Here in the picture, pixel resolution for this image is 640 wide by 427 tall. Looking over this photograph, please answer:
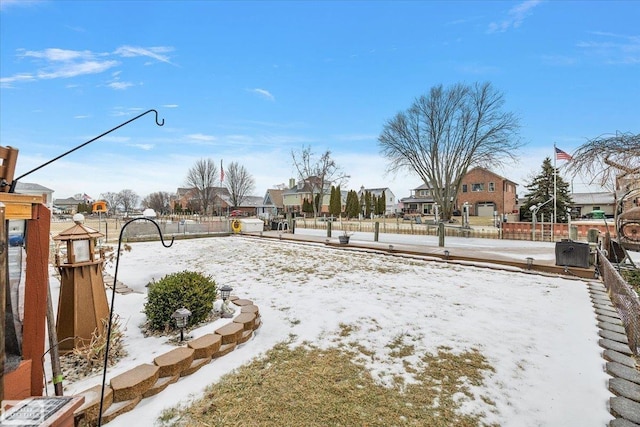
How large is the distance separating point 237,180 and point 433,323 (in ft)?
131

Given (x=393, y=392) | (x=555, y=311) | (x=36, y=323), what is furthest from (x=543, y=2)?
(x=36, y=323)

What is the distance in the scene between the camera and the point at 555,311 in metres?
4.82

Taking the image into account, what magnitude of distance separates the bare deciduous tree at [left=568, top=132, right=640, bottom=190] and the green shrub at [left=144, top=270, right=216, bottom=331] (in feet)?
24.3

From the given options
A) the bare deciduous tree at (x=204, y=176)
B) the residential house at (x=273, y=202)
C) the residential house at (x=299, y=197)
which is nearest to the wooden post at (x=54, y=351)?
the bare deciduous tree at (x=204, y=176)

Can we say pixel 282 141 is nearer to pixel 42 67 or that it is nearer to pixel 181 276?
pixel 42 67

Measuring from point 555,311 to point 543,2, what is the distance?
959cm

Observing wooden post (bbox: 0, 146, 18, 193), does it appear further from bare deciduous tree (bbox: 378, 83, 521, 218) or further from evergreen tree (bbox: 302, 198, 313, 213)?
evergreen tree (bbox: 302, 198, 313, 213)

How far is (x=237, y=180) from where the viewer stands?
136ft

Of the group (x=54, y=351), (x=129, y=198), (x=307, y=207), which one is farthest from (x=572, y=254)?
(x=129, y=198)

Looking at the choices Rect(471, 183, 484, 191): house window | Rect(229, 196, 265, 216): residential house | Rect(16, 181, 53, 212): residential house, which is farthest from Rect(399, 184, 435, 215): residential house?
Rect(16, 181, 53, 212): residential house

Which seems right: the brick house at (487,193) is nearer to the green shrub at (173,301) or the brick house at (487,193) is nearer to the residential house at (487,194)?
the residential house at (487,194)

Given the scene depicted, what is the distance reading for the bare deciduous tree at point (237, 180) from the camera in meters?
40.7

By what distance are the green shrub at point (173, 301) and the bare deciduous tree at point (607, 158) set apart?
7400 millimetres

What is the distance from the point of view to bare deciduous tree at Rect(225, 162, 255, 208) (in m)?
40.7
